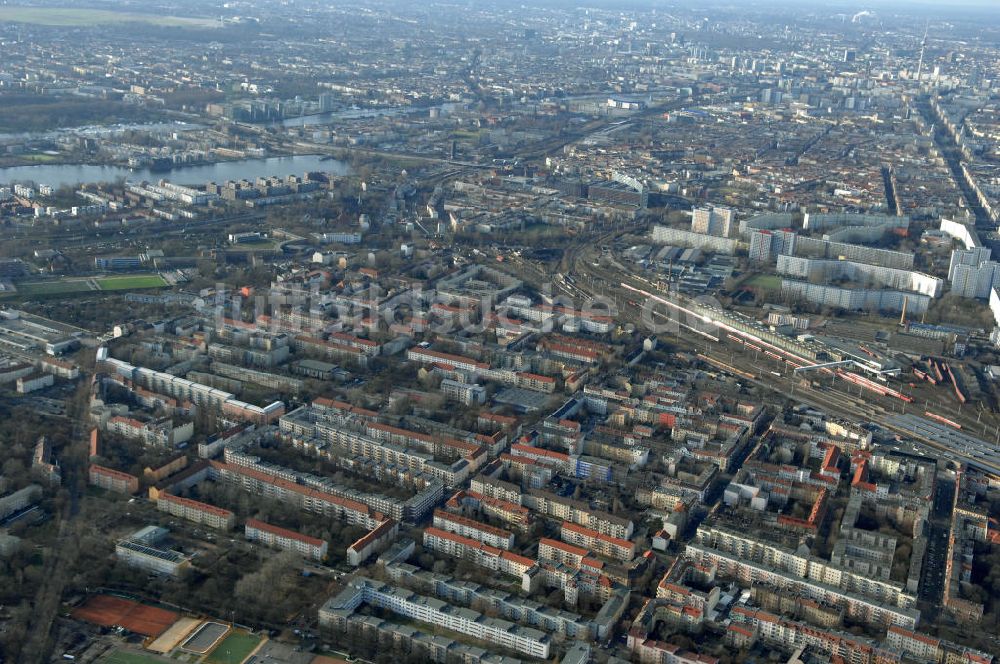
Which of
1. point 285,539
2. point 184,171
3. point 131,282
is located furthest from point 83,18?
point 285,539

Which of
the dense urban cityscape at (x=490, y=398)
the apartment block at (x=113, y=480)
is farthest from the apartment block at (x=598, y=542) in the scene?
the apartment block at (x=113, y=480)

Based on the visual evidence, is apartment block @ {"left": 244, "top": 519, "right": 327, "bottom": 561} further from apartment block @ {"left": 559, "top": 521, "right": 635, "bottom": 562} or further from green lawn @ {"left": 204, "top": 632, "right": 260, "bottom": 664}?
apartment block @ {"left": 559, "top": 521, "right": 635, "bottom": 562}

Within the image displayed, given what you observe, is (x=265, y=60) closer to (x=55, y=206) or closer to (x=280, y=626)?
(x=55, y=206)

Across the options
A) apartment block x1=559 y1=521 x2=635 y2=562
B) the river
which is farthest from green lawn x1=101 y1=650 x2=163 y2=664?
the river

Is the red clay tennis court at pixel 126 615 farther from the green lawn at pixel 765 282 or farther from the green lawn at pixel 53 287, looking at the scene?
the green lawn at pixel 765 282

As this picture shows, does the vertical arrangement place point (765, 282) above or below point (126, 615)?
above

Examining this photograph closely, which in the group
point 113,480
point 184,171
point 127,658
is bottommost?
point 127,658

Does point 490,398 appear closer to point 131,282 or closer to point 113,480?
point 113,480
